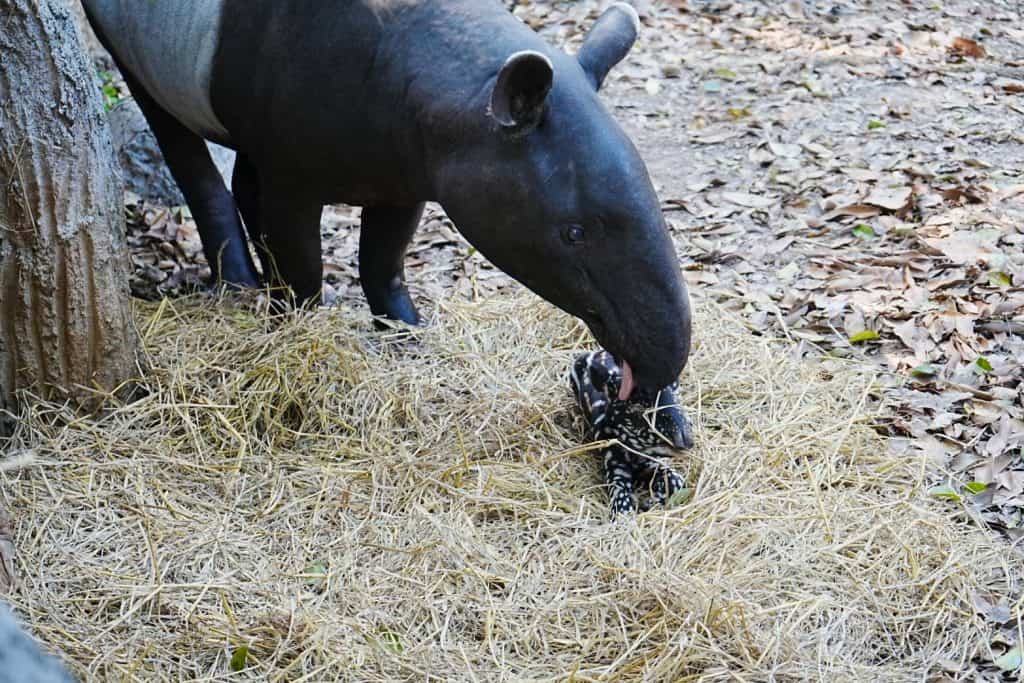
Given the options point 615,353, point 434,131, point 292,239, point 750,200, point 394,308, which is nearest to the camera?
point 615,353

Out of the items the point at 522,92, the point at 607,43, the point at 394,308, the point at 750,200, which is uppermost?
the point at 522,92

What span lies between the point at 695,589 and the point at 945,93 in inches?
195

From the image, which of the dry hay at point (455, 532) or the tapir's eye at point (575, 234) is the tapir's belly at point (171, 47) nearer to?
the dry hay at point (455, 532)

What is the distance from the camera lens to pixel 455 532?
3598mm

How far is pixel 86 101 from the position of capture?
3.83m

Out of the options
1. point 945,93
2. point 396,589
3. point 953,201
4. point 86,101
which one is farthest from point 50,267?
point 945,93

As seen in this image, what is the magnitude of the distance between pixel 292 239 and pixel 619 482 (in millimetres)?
1642

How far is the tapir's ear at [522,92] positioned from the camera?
10.4 ft

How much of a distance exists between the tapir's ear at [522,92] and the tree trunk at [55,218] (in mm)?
1470

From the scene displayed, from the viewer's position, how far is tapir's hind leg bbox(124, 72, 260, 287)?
192 inches

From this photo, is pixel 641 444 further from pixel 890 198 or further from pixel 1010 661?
pixel 890 198

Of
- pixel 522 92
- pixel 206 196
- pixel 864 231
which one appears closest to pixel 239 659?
pixel 522 92

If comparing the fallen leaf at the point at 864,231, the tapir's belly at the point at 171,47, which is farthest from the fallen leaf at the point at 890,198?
the tapir's belly at the point at 171,47

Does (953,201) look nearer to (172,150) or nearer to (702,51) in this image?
(702,51)
